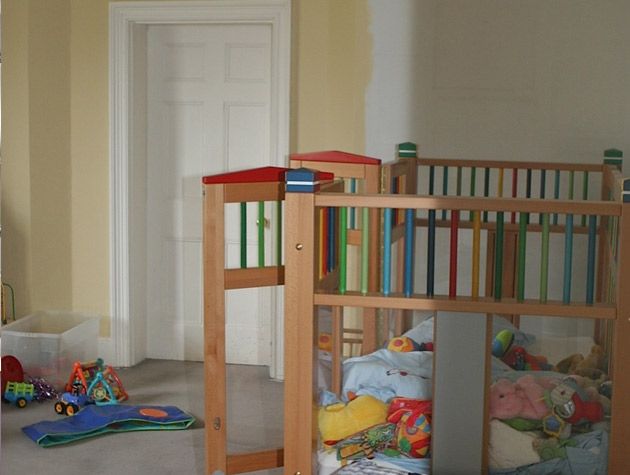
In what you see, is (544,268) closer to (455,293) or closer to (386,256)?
(455,293)

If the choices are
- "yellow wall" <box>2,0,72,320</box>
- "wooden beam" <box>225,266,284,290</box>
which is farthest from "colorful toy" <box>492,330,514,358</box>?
"yellow wall" <box>2,0,72,320</box>

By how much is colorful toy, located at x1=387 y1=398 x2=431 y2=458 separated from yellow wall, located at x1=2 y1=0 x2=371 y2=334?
7.15 feet

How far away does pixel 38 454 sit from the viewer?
3.63 meters

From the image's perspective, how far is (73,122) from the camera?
4789 millimetres

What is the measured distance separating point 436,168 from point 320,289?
2.05m

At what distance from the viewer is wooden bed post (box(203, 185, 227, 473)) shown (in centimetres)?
253

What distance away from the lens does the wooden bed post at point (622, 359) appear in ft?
6.40

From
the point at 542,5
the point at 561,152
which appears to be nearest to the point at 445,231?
the point at 561,152

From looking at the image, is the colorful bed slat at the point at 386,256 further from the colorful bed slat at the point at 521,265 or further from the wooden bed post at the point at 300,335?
the colorful bed slat at the point at 521,265

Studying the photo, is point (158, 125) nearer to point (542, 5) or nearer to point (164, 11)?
point (164, 11)

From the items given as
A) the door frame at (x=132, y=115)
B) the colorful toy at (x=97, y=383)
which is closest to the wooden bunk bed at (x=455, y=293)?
the colorful toy at (x=97, y=383)

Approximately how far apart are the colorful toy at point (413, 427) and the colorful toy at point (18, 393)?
98.1 inches

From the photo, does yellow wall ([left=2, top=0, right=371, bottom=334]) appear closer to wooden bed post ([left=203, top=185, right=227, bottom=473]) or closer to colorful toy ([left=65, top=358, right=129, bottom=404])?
colorful toy ([left=65, top=358, right=129, bottom=404])

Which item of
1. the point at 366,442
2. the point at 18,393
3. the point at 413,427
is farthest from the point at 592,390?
the point at 18,393
